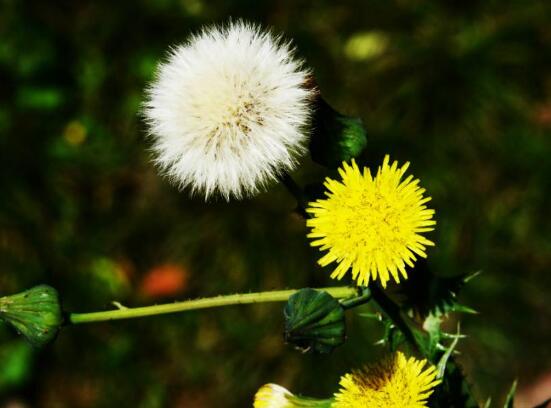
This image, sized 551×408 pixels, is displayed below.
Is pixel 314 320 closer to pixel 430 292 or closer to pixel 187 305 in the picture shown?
pixel 187 305

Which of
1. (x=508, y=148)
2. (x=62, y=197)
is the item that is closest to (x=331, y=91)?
(x=508, y=148)

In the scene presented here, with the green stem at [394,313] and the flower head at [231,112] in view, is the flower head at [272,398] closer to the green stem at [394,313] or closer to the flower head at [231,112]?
the green stem at [394,313]

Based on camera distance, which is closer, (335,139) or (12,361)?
(335,139)

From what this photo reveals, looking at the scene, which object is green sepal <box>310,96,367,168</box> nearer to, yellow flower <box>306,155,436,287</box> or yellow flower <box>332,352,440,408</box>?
yellow flower <box>306,155,436,287</box>

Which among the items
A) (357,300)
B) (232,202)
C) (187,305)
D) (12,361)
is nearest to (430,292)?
(357,300)

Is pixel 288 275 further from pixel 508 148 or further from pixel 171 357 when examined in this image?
pixel 508 148
